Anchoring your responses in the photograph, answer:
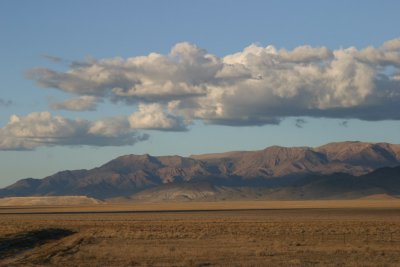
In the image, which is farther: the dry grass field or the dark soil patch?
the dark soil patch

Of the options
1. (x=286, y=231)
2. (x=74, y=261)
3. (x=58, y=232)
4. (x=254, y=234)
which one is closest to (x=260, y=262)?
(x=74, y=261)

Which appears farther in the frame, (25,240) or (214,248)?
(25,240)

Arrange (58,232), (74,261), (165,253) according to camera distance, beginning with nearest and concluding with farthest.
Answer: (74,261), (165,253), (58,232)

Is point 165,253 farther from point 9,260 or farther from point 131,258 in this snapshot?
point 9,260

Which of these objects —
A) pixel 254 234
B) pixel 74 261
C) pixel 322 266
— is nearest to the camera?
pixel 322 266

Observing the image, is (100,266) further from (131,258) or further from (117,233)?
(117,233)

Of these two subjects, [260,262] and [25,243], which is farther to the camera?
[25,243]

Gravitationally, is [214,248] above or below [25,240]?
below

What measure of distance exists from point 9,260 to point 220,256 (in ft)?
33.5

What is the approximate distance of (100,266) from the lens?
3062cm

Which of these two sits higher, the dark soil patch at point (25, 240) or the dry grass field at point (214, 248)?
the dark soil patch at point (25, 240)

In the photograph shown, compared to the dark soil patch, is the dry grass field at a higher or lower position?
lower

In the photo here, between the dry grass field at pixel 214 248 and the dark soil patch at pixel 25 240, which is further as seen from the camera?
the dark soil patch at pixel 25 240

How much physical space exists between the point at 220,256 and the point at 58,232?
26.4m
